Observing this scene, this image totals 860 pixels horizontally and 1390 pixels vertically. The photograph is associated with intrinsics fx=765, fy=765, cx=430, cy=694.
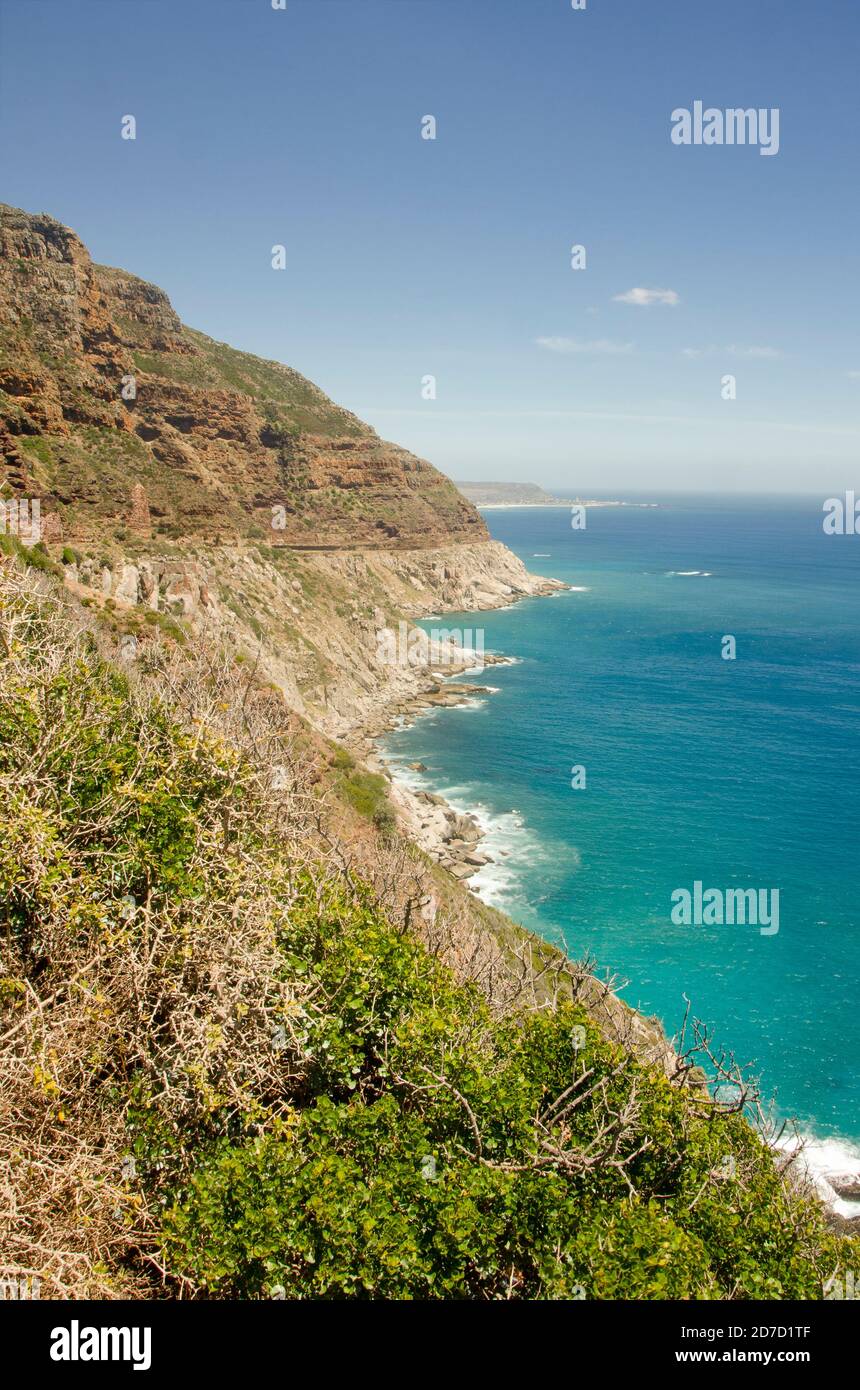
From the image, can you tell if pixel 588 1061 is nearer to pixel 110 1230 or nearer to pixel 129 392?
pixel 110 1230

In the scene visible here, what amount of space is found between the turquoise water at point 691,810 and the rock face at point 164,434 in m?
27.8

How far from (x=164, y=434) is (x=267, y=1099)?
7418 centimetres

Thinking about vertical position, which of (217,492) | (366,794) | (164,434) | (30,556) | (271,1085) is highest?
(164,434)

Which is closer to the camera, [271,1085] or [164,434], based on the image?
[271,1085]

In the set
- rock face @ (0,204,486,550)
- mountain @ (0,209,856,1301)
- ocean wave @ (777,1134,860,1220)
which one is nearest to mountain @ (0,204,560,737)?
rock face @ (0,204,486,550)

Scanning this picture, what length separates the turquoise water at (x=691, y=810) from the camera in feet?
112

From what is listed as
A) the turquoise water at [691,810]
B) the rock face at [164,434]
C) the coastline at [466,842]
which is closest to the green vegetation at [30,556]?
the rock face at [164,434]

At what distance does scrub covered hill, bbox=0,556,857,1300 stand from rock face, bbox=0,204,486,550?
3642 cm

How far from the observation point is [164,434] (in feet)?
246

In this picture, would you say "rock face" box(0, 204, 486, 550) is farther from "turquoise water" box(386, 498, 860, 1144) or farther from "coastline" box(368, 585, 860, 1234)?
"turquoise water" box(386, 498, 860, 1144)

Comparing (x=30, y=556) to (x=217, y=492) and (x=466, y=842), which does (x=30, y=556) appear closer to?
(x=466, y=842)

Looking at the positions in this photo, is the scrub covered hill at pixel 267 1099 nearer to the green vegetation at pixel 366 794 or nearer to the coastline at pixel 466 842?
the coastline at pixel 466 842

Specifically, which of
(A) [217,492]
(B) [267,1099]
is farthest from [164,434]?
(B) [267,1099]
